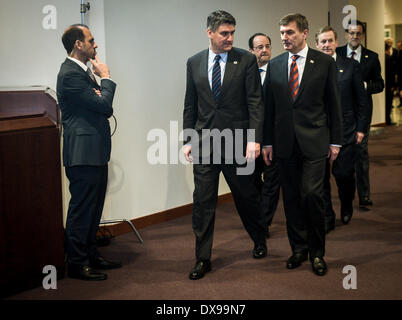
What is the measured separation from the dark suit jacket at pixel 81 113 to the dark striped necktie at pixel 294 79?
1129 mm

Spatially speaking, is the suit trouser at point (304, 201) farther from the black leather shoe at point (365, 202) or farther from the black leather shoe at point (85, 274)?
the black leather shoe at point (365, 202)

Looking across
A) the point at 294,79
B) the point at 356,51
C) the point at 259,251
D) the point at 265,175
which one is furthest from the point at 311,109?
the point at 356,51

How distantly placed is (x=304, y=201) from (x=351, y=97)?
1.60 m

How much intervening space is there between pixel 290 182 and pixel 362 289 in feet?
2.64

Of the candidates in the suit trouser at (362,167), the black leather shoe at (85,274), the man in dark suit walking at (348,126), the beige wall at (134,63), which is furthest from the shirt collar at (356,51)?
the black leather shoe at (85,274)

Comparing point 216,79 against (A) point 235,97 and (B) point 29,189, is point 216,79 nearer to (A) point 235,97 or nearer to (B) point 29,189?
(A) point 235,97

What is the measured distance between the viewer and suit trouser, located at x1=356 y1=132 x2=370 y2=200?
5.50 metres

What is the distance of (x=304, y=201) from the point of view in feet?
A: 11.9

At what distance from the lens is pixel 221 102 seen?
3617 mm

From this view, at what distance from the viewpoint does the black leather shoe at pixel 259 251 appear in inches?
159

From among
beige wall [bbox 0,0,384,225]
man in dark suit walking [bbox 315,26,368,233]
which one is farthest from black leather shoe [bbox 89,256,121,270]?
man in dark suit walking [bbox 315,26,368,233]
